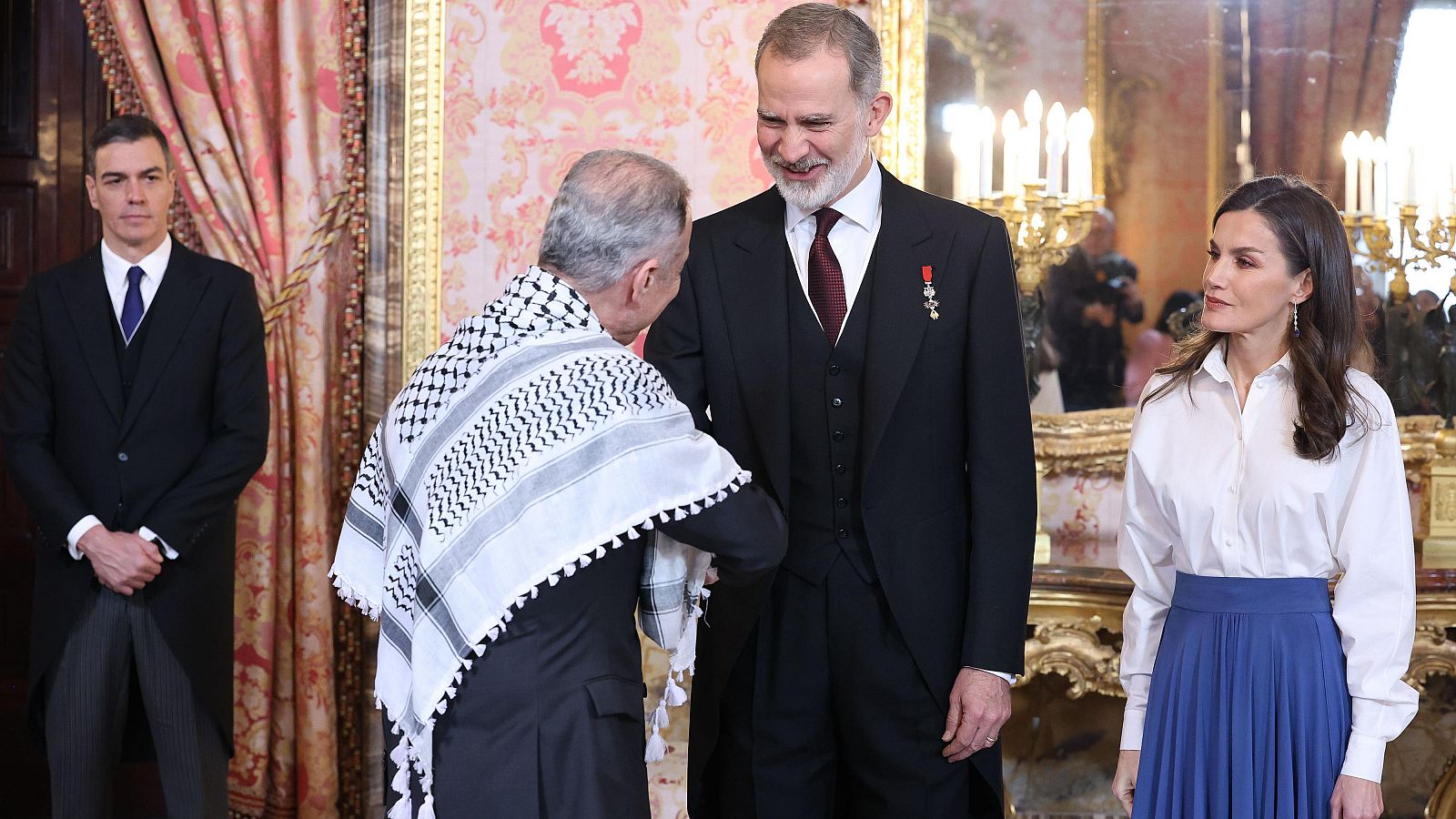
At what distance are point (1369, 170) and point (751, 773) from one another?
2506mm

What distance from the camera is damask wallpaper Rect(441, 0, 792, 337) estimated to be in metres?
3.63

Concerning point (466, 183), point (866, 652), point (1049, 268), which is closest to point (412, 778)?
point (866, 652)

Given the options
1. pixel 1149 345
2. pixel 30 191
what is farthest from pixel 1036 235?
pixel 30 191

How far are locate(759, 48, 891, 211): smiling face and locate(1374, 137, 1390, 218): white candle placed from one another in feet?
6.67

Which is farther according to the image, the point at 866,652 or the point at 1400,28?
the point at 1400,28

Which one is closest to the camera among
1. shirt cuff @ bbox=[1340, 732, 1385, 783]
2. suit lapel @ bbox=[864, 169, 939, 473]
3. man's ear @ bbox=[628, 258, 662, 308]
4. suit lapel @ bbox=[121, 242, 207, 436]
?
man's ear @ bbox=[628, 258, 662, 308]

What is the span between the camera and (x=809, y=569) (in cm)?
212

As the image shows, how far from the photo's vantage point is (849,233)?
223 centimetres

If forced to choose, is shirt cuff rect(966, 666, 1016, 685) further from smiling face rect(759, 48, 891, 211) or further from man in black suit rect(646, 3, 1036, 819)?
smiling face rect(759, 48, 891, 211)

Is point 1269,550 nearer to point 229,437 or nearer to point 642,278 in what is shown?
point 642,278

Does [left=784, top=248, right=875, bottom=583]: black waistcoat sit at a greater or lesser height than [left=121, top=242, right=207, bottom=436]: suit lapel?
lesser

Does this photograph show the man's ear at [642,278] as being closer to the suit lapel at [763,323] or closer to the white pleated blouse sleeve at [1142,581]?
the suit lapel at [763,323]

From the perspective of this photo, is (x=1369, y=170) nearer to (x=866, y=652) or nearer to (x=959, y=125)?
(x=959, y=125)

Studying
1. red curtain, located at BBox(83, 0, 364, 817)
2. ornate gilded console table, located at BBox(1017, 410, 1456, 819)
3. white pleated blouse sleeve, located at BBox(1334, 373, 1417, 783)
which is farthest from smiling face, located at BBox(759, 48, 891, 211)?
red curtain, located at BBox(83, 0, 364, 817)
